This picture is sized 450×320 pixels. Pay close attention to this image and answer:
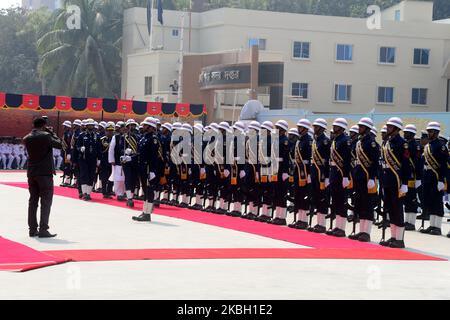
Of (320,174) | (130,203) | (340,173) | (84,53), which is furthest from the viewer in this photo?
(84,53)

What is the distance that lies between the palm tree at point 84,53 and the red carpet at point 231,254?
53283 mm

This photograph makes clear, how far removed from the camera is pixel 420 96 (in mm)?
63312

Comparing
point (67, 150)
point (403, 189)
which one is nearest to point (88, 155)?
point (67, 150)

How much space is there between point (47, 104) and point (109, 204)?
18512mm

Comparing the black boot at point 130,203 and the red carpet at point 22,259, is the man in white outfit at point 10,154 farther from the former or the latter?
the red carpet at point 22,259

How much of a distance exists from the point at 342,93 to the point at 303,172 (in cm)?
4475

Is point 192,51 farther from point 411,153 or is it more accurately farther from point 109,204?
point 411,153

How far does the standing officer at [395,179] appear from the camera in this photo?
598 inches

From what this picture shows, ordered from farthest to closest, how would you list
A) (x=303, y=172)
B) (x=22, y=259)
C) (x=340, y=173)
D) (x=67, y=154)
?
A: (x=67, y=154) < (x=303, y=172) < (x=340, y=173) < (x=22, y=259)

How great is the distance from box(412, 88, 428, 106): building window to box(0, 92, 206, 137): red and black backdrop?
940 inches

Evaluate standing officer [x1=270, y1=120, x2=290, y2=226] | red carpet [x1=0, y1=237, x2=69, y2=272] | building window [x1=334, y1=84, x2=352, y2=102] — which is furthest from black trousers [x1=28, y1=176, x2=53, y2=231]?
building window [x1=334, y1=84, x2=352, y2=102]

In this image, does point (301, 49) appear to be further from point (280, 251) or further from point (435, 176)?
point (280, 251)

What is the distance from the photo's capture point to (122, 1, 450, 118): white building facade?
201ft

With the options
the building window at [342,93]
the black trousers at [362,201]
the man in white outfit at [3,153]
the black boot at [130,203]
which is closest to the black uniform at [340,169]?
the black trousers at [362,201]
